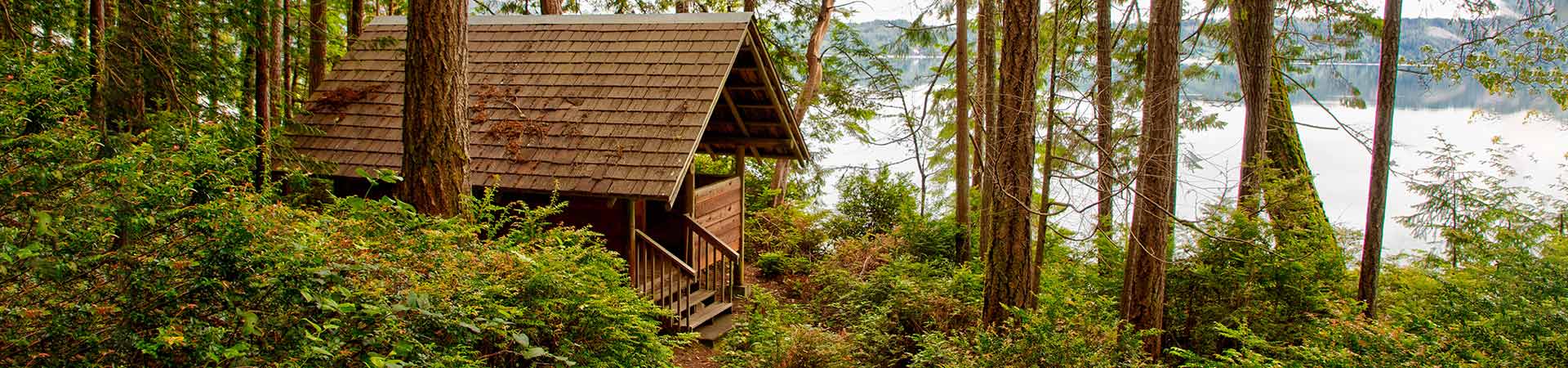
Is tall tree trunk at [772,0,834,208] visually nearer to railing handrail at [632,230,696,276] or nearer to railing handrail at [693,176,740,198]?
railing handrail at [693,176,740,198]

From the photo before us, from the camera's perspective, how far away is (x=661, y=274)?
10047mm

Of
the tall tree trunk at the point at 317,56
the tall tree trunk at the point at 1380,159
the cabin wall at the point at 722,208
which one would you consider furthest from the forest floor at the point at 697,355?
the tall tree trunk at the point at 317,56

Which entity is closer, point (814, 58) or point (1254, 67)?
point (1254, 67)

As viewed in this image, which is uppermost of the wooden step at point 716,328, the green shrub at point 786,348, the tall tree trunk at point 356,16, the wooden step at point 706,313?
the tall tree trunk at point 356,16

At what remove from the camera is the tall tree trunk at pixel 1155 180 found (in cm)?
799

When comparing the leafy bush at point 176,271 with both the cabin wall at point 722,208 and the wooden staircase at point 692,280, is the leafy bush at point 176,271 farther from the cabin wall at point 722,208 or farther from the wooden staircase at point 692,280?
the cabin wall at point 722,208

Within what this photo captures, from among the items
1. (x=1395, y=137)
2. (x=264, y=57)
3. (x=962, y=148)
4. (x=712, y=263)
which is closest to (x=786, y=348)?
(x=712, y=263)

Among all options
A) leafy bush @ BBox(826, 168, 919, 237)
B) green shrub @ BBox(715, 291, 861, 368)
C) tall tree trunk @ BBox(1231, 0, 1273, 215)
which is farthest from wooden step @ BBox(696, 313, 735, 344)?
tall tree trunk @ BBox(1231, 0, 1273, 215)

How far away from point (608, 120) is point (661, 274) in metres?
1.76

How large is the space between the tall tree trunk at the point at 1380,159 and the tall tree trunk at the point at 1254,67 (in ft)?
3.77

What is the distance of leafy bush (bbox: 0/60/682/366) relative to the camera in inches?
133

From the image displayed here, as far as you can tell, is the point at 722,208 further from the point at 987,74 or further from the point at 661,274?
the point at 987,74

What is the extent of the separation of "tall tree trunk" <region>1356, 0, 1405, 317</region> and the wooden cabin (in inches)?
256

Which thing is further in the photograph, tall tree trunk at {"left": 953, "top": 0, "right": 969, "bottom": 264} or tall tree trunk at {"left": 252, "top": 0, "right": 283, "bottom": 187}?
tall tree trunk at {"left": 953, "top": 0, "right": 969, "bottom": 264}
